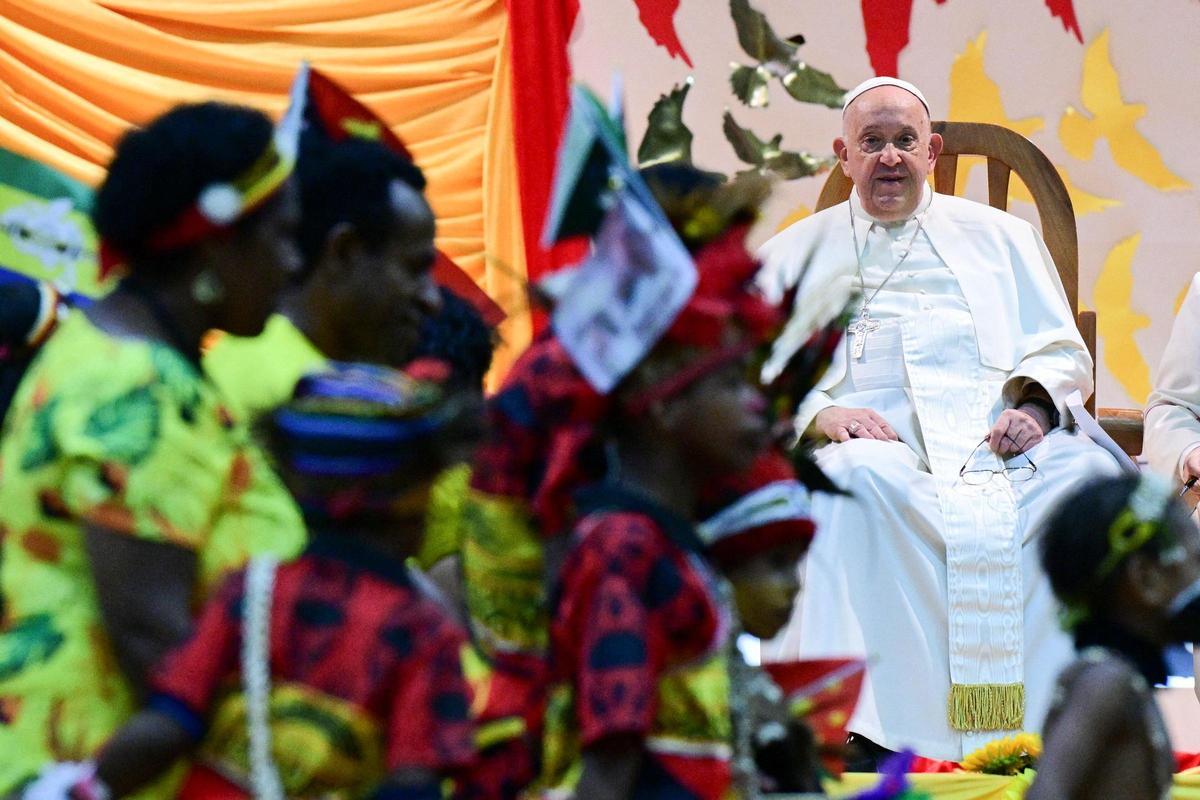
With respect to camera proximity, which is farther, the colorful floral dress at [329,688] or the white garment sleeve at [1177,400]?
the white garment sleeve at [1177,400]

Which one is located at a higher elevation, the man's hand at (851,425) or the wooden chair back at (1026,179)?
the wooden chair back at (1026,179)

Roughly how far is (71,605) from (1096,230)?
590 cm

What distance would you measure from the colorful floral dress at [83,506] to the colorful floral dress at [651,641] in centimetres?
42

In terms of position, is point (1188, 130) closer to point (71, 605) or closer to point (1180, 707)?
point (1180, 707)

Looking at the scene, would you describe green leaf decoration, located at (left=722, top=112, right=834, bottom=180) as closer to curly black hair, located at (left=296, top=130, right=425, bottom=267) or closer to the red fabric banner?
curly black hair, located at (left=296, top=130, right=425, bottom=267)

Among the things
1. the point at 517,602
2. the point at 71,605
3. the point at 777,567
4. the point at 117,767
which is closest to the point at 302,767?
the point at 117,767

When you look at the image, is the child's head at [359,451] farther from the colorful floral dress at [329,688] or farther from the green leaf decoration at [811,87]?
the green leaf decoration at [811,87]

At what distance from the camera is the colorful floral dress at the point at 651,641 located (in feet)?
7.11

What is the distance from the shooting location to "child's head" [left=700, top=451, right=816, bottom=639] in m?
2.50

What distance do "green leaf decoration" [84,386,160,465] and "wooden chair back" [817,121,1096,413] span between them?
3.54 meters

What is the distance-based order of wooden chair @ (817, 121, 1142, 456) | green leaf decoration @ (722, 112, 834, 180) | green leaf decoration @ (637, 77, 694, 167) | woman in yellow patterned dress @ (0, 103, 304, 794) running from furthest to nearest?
wooden chair @ (817, 121, 1142, 456) < green leaf decoration @ (722, 112, 834, 180) < green leaf decoration @ (637, 77, 694, 167) < woman in yellow patterned dress @ (0, 103, 304, 794)

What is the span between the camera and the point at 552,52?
6.24 m

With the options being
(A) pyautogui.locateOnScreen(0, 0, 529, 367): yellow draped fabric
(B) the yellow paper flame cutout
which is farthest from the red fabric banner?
(B) the yellow paper flame cutout

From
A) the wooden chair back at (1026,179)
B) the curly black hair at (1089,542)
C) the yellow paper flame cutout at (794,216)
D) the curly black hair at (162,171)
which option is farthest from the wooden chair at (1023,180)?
the curly black hair at (162,171)
